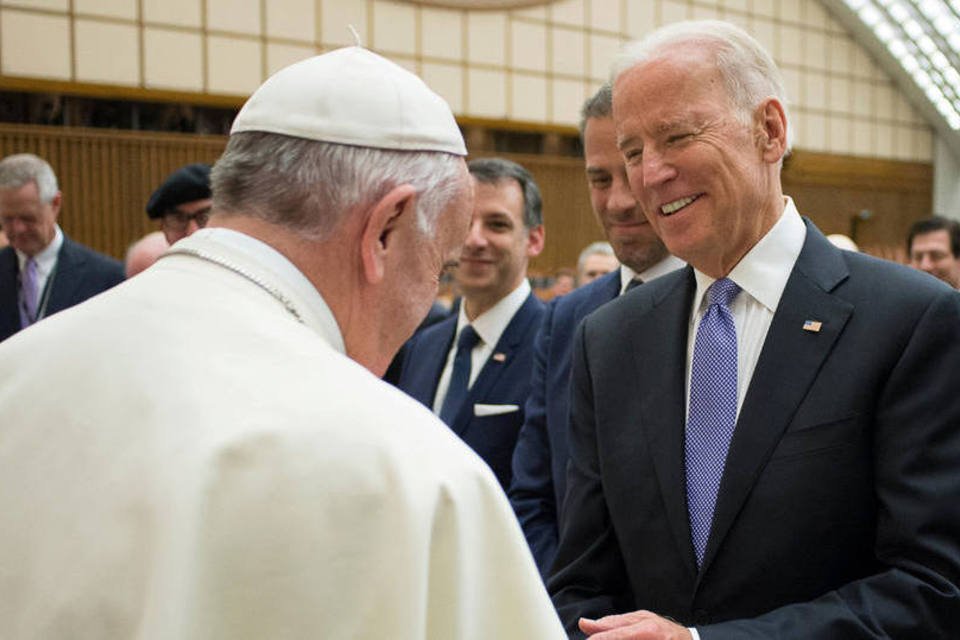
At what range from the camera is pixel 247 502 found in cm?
100

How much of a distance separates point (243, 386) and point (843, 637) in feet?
3.69

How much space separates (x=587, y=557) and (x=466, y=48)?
1236cm

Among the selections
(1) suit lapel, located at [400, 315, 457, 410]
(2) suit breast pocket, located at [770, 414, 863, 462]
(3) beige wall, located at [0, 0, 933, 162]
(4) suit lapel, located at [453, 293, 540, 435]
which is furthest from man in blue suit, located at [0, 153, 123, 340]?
(3) beige wall, located at [0, 0, 933, 162]

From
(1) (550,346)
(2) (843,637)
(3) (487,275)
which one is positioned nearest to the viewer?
(2) (843,637)

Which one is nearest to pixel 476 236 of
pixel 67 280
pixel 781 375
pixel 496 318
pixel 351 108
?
pixel 496 318

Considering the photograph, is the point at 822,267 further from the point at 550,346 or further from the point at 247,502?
the point at 247,502

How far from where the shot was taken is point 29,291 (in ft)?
16.8

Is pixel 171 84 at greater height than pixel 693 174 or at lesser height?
greater

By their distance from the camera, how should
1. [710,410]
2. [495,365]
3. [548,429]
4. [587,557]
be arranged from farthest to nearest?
[495,365] < [548,429] < [587,557] < [710,410]

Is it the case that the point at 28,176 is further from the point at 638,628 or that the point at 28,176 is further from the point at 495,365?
the point at 638,628

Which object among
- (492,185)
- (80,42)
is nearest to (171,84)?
(80,42)

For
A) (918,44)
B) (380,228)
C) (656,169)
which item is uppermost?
(918,44)

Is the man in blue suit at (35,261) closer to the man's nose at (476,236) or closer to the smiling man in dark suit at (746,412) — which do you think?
the man's nose at (476,236)

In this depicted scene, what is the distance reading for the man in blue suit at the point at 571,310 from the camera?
8.48 ft
